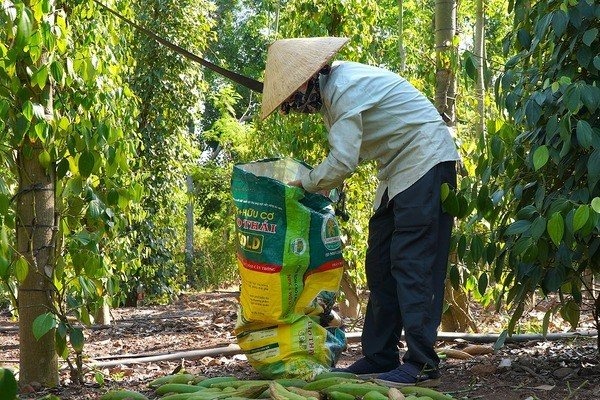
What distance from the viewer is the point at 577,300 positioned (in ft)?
10.5

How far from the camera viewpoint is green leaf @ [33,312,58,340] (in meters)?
2.96

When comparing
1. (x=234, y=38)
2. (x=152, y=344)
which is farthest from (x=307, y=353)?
(x=234, y=38)

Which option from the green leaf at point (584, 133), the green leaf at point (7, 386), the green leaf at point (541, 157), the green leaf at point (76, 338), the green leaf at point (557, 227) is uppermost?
the green leaf at point (584, 133)

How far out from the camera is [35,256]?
3.25 metres

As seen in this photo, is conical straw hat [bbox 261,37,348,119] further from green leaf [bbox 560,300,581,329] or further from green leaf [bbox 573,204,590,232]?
green leaf [bbox 560,300,581,329]

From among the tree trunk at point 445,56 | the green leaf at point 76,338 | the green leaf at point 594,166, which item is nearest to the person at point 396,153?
the green leaf at point 594,166

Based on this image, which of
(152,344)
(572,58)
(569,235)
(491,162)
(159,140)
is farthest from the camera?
(159,140)

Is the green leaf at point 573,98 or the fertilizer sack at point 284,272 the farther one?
the fertilizer sack at point 284,272

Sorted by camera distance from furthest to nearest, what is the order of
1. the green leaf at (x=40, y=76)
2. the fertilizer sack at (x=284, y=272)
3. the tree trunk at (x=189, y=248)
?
the tree trunk at (x=189, y=248) < the fertilizer sack at (x=284, y=272) < the green leaf at (x=40, y=76)

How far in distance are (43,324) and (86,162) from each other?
23.2 inches

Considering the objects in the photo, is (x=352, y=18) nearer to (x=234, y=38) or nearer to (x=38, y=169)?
(x=38, y=169)

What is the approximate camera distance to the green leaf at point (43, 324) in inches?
117

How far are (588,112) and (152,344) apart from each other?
10.4 ft

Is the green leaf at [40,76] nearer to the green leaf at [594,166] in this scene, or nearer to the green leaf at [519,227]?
the green leaf at [519,227]
